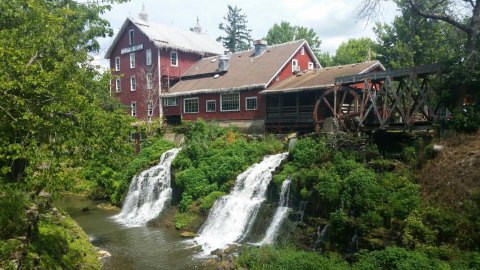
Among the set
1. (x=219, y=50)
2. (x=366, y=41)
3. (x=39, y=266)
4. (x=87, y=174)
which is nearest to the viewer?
(x=39, y=266)

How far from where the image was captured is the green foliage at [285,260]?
41.5 feet

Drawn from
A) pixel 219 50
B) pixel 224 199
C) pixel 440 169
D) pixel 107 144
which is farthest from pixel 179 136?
pixel 440 169

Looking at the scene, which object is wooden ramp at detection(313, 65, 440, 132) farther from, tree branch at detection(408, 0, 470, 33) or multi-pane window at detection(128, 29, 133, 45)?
multi-pane window at detection(128, 29, 133, 45)

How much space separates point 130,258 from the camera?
16.9 m

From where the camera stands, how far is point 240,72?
1384 inches

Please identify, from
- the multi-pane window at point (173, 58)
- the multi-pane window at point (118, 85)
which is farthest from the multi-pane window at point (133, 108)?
the multi-pane window at point (173, 58)

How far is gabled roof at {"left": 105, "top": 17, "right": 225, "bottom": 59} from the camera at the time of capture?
4019 centimetres

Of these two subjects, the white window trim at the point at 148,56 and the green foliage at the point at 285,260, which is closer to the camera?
the green foliage at the point at 285,260

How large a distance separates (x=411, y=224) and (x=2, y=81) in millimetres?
12441

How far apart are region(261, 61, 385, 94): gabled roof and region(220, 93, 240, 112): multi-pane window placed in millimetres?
3575

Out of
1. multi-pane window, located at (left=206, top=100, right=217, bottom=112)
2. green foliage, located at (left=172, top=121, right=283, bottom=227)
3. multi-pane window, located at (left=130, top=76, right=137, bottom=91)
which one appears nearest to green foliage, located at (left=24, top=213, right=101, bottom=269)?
green foliage, located at (left=172, top=121, right=283, bottom=227)

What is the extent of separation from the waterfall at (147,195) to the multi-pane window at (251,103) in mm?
7604

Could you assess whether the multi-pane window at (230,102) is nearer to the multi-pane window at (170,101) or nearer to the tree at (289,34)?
the multi-pane window at (170,101)

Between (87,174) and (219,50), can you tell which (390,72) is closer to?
(87,174)
